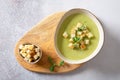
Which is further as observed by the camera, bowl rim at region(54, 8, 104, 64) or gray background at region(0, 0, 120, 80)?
gray background at region(0, 0, 120, 80)

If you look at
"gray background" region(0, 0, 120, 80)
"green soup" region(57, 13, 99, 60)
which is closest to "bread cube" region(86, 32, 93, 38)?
"green soup" region(57, 13, 99, 60)

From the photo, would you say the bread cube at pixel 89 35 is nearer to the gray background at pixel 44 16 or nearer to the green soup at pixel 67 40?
the green soup at pixel 67 40

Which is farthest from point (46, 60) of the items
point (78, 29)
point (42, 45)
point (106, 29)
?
point (106, 29)

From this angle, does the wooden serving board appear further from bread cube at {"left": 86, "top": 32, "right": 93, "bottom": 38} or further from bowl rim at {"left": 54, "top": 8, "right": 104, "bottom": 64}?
bread cube at {"left": 86, "top": 32, "right": 93, "bottom": 38}

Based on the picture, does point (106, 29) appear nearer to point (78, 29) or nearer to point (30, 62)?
point (78, 29)

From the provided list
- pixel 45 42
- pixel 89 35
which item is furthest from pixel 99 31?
pixel 45 42
